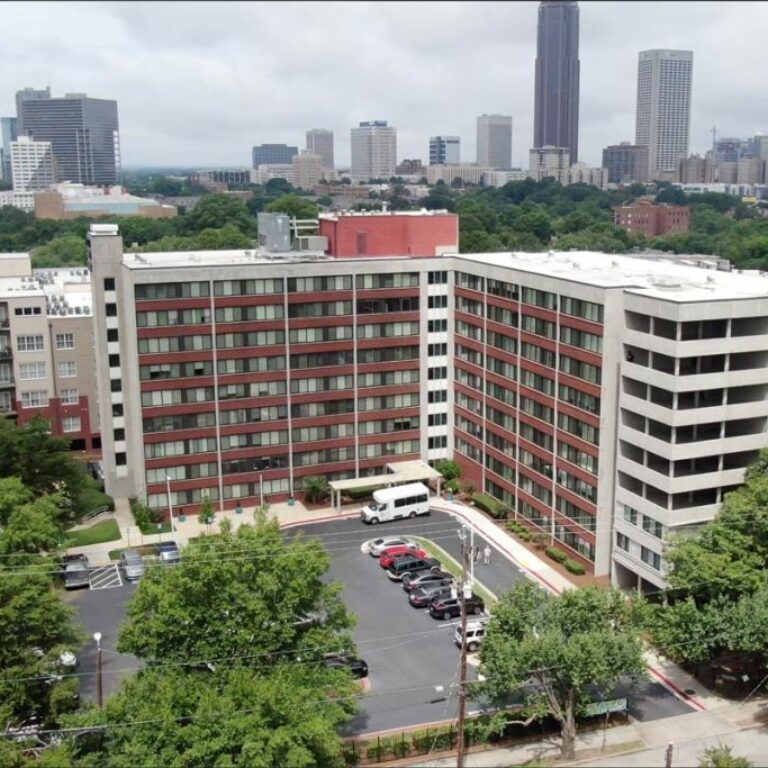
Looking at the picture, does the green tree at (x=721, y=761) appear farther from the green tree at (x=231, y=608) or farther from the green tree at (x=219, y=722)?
the green tree at (x=231, y=608)

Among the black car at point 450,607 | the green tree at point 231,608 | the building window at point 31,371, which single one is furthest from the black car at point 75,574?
the building window at point 31,371

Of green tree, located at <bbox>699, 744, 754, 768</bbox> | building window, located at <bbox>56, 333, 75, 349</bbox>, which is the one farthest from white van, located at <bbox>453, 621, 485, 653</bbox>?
building window, located at <bbox>56, 333, 75, 349</bbox>

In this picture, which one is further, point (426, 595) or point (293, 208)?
point (293, 208)

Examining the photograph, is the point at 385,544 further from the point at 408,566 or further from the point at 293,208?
the point at 293,208

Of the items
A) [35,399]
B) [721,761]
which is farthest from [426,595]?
[35,399]

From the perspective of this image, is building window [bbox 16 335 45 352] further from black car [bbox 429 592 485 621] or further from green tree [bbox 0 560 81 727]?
black car [bbox 429 592 485 621]

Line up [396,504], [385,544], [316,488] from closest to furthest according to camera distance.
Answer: [385,544], [396,504], [316,488]

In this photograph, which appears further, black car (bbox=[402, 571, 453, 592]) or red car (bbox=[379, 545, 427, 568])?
red car (bbox=[379, 545, 427, 568])
